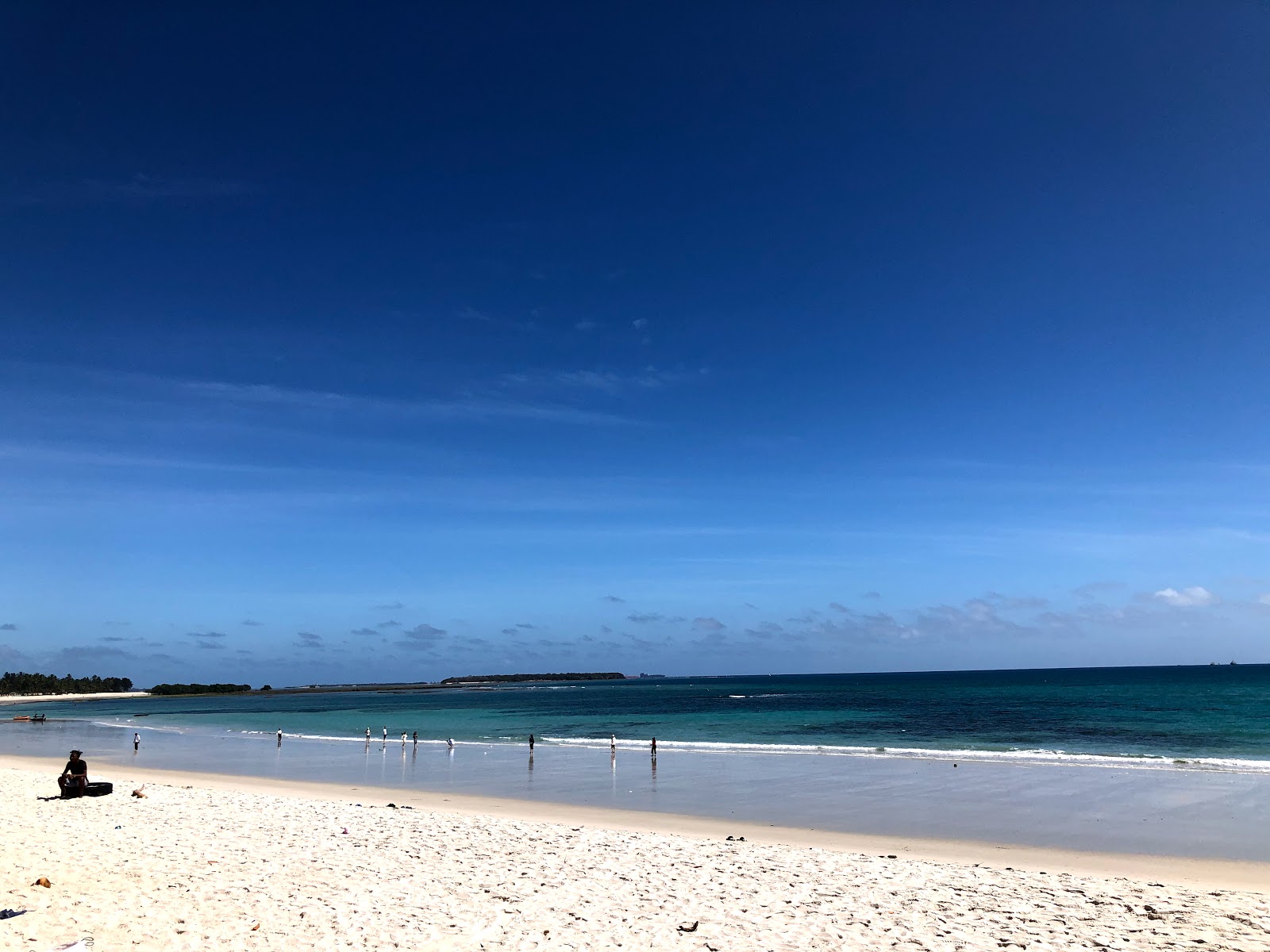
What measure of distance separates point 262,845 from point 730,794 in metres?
12.9

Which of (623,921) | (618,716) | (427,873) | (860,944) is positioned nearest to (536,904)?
(623,921)

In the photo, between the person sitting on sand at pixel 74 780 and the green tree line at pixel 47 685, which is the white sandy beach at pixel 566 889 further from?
the green tree line at pixel 47 685

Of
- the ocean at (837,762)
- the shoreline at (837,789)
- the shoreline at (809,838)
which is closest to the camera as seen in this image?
the shoreline at (809,838)

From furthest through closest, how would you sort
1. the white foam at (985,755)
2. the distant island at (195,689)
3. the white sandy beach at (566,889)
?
the distant island at (195,689), the white foam at (985,755), the white sandy beach at (566,889)

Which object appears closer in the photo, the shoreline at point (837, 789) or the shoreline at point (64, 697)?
the shoreline at point (837, 789)

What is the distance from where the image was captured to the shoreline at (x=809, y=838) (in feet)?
44.0

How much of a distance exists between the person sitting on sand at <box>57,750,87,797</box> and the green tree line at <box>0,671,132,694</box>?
16660 centimetres

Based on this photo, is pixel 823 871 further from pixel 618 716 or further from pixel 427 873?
pixel 618 716

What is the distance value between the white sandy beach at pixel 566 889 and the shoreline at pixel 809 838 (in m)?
0.10

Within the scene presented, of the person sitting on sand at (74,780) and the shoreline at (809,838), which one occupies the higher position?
the person sitting on sand at (74,780)

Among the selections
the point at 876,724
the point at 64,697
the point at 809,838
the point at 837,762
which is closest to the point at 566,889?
the point at 809,838

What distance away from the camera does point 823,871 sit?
12.3 meters

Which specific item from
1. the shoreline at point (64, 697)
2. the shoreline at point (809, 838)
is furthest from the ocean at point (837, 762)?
the shoreline at point (64, 697)

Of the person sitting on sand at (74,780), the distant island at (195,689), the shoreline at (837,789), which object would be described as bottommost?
the distant island at (195,689)
